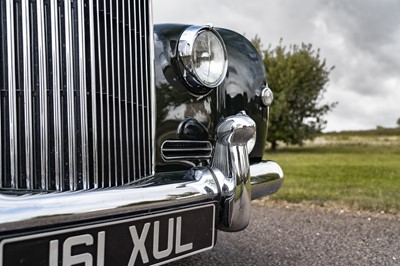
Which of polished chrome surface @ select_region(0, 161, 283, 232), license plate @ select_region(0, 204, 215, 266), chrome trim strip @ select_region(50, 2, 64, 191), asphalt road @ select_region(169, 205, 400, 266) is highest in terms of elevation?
chrome trim strip @ select_region(50, 2, 64, 191)

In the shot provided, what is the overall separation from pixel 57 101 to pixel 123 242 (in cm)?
44

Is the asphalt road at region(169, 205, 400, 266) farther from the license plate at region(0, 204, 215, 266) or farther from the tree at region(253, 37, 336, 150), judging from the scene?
the tree at region(253, 37, 336, 150)

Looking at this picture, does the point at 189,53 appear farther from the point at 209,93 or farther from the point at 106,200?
the point at 106,200

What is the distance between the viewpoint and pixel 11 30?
1.23 m

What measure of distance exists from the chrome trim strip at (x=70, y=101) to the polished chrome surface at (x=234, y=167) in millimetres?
530

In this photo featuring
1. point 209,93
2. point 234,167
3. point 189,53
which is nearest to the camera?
point 234,167

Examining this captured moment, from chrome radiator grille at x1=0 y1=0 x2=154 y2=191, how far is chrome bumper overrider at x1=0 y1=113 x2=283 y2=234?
0.13m

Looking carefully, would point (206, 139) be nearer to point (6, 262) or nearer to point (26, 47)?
point (26, 47)

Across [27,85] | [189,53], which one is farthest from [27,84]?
[189,53]

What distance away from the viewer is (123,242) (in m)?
1.29

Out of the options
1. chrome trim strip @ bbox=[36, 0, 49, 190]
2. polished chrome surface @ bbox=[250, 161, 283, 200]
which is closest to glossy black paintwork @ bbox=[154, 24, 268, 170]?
polished chrome surface @ bbox=[250, 161, 283, 200]

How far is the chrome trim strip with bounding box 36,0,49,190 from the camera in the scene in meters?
1.25

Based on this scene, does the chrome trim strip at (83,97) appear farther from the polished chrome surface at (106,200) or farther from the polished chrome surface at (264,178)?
the polished chrome surface at (264,178)

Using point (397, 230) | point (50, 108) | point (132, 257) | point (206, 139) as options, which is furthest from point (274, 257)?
point (50, 108)
